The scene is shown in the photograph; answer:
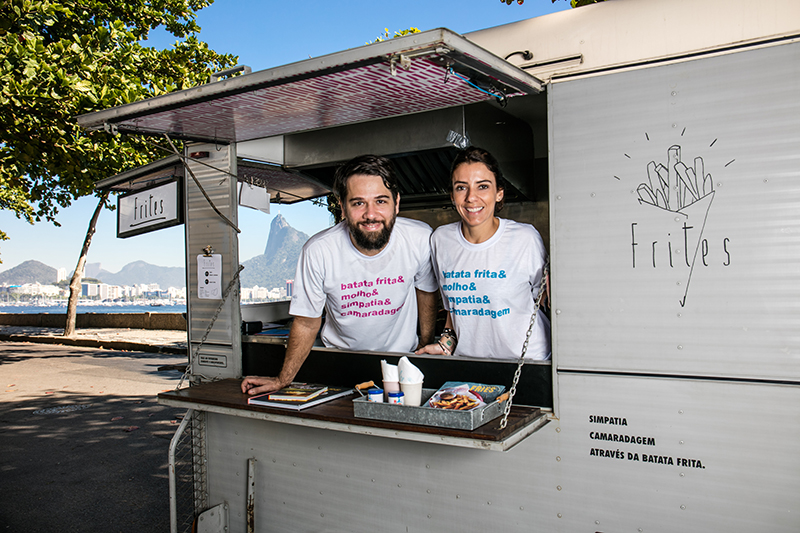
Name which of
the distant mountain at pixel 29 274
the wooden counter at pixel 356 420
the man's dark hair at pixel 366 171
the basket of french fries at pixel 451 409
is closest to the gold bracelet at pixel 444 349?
the basket of french fries at pixel 451 409

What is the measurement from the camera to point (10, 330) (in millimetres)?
19297

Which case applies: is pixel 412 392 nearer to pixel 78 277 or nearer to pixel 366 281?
pixel 366 281

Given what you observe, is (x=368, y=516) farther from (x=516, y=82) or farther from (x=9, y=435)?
(x=9, y=435)

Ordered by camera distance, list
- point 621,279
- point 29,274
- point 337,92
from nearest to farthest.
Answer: point 621,279, point 337,92, point 29,274

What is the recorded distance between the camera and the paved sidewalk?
43.9 feet

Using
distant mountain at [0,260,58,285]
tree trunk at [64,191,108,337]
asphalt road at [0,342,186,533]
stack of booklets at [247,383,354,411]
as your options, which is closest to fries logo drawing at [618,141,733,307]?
stack of booklets at [247,383,354,411]

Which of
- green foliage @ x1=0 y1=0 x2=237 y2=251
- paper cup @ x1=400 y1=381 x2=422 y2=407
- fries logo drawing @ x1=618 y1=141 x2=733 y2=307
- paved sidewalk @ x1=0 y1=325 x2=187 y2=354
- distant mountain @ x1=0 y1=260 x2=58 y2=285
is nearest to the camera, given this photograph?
fries logo drawing @ x1=618 y1=141 x2=733 y2=307

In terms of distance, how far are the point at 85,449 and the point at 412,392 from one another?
17.4 feet

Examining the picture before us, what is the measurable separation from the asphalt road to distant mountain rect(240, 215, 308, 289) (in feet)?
6.73

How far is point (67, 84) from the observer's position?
6363 mm

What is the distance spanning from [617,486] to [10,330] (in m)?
22.6

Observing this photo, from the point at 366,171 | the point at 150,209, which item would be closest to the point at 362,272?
the point at 366,171

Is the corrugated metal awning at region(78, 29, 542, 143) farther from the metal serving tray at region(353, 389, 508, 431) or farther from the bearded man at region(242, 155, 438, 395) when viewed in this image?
the metal serving tray at region(353, 389, 508, 431)

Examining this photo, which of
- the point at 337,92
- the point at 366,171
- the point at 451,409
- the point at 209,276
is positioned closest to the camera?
the point at 451,409
